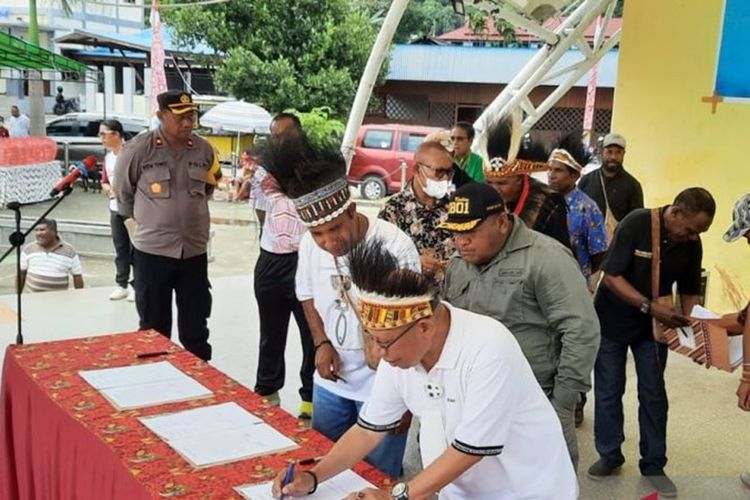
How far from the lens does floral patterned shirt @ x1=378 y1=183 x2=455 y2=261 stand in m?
3.21

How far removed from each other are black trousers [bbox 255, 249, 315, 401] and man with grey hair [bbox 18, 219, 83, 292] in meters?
2.50

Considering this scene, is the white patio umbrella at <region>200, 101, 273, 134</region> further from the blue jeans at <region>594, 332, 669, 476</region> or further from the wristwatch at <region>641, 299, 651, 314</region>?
the wristwatch at <region>641, 299, 651, 314</region>

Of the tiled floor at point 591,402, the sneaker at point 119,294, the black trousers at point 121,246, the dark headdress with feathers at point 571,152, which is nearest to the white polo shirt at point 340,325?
the tiled floor at point 591,402

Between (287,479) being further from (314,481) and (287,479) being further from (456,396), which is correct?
(456,396)

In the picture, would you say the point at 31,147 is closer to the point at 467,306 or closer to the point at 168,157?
the point at 168,157

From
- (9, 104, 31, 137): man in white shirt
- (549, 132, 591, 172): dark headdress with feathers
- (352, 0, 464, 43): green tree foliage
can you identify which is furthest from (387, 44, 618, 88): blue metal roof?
(549, 132, 591, 172): dark headdress with feathers

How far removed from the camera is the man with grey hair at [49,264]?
5.70 m

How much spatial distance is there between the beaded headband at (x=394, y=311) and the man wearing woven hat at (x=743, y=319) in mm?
1694

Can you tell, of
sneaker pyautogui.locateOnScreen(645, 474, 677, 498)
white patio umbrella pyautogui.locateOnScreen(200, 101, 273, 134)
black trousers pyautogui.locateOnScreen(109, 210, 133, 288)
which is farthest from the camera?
white patio umbrella pyautogui.locateOnScreen(200, 101, 273, 134)

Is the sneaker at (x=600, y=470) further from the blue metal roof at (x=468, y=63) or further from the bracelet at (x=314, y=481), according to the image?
the blue metal roof at (x=468, y=63)

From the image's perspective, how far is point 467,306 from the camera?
7.72ft

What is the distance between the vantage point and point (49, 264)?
588cm

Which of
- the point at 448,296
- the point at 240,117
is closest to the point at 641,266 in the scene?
the point at 448,296

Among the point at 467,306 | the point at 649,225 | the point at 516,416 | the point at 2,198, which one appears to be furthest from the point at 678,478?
the point at 2,198
